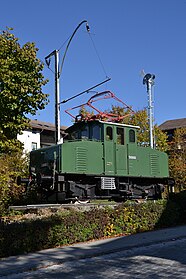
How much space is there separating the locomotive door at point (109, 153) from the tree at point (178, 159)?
19837mm

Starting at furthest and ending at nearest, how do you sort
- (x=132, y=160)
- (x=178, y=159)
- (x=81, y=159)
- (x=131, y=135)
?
1. (x=178, y=159)
2. (x=131, y=135)
3. (x=132, y=160)
4. (x=81, y=159)

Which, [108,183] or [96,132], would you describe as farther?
[96,132]

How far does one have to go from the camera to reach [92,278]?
6914mm

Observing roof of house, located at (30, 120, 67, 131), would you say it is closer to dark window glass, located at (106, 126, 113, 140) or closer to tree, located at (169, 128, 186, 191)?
tree, located at (169, 128, 186, 191)

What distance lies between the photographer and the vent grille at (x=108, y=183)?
1580cm

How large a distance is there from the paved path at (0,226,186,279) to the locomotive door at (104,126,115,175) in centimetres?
539

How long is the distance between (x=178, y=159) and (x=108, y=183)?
24104mm

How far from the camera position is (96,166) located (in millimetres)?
16000

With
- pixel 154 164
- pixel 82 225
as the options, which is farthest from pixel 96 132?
pixel 82 225

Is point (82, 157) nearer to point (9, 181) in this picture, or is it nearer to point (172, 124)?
point (9, 181)

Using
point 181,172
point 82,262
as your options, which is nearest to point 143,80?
point 181,172

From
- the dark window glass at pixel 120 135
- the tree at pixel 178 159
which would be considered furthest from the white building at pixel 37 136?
the dark window glass at pixel 120 135

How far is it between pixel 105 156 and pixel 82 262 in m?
8.06

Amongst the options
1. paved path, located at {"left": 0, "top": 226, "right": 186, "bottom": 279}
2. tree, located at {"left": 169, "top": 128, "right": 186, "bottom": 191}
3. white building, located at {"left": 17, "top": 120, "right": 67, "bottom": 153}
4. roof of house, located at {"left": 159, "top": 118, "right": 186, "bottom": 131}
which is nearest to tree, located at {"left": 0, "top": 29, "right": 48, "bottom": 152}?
paved path, located at {"left": 0, "top": 226, "right": 186, "bottom": 279}
